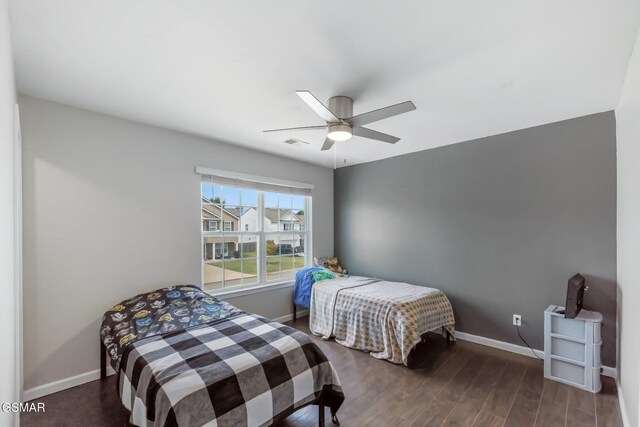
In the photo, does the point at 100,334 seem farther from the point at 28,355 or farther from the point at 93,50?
the point at 93,50

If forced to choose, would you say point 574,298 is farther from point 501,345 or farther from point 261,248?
point 261,248

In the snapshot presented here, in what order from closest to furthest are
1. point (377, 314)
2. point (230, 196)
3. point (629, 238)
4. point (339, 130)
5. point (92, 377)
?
point (629, 238) < point (339, 130) < point (92, 377) < point (377, 314) < point (230, 196)

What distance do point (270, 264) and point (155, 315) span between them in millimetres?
1869

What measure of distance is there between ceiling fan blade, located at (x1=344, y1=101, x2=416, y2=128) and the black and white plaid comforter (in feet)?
5.31

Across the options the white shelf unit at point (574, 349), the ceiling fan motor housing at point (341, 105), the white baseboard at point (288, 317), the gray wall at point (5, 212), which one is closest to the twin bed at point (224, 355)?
the gray wall at point (5, 212)

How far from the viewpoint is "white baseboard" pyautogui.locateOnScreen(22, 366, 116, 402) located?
7.64 feet

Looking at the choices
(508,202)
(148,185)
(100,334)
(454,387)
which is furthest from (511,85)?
(100,334)

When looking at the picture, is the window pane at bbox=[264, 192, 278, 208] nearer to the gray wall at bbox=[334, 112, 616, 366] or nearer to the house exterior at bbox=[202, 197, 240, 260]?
the house exterior at bbox=[202, 197, 240, 260]

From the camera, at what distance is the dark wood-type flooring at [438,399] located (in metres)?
2.07

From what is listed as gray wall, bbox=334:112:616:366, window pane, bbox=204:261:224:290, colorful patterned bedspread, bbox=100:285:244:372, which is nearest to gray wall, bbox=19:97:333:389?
window pane, bbox=204:261:224:290

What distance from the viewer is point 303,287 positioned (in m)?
4.12

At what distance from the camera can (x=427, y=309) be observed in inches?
125

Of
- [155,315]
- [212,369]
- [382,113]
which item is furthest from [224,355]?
[382,113]

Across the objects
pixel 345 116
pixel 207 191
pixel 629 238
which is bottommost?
pixel 629 238
